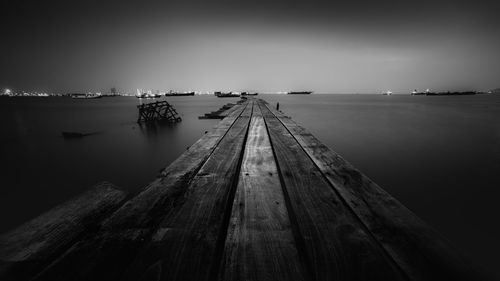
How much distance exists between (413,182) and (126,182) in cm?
885

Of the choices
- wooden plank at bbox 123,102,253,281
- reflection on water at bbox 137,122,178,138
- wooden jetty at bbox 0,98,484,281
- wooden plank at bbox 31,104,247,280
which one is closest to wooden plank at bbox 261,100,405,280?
wooden jetty at bbox 0,98,484,281

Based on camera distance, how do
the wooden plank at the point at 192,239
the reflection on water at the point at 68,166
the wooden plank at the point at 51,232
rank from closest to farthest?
the wooden plank at the point at 192,239 < the wooden plank at the point at 51,232 < the reflection on water at the point at 68,166

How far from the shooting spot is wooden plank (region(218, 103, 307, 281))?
1.12m

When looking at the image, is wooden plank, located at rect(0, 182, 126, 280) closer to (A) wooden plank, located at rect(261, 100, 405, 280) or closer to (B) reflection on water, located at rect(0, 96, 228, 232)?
(A) wooden plank, located at rect(261, 100, 405, 280)

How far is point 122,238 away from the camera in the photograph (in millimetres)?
1376

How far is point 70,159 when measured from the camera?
8938mm

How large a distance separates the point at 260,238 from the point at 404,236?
3.09 ft

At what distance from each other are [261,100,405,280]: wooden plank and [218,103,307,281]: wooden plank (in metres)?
0.10

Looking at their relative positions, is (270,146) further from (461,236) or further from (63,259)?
(461,236)

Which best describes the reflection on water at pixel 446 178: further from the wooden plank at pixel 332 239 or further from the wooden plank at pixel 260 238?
the wooden plank at pixel 260 238

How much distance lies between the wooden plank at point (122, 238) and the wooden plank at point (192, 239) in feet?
0.29

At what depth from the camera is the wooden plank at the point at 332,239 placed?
3.72ft

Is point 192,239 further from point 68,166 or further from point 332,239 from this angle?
point 68,166

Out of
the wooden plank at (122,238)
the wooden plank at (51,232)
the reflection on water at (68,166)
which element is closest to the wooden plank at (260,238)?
the wooden plank at (122,238)
